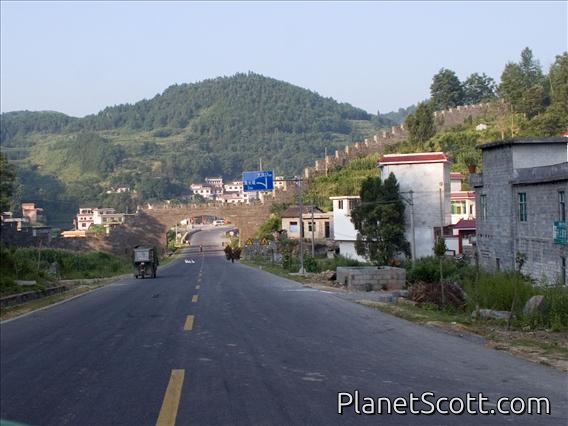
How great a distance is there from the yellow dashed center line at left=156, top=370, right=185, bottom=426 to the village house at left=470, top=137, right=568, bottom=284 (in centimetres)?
2065

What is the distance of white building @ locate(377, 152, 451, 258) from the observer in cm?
5519

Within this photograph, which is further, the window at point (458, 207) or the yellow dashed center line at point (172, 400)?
the window at point (458, 207)

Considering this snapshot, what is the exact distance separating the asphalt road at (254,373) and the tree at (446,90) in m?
115

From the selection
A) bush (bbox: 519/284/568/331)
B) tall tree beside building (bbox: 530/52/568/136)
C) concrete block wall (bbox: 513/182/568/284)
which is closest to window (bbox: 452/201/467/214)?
tall tree beside building (bbox: 530/52/568/136)

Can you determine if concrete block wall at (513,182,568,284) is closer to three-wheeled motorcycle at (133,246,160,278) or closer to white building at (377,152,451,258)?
white building at (377,152,451,258)

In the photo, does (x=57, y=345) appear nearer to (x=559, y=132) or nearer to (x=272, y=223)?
(x=559, y=132)

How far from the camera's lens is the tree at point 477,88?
429 feet

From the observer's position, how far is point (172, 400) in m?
8.38

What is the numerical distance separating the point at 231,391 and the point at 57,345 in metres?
5.34

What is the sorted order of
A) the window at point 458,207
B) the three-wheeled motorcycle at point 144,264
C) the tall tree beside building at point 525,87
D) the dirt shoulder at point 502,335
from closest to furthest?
the dirt shoulder at point 502,335
the three-wheeled motorcycle at point 144,264
the window at point 458,207
the tall tree beside building at point 525,87

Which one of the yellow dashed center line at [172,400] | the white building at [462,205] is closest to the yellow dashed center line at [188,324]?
the yellow dashed center line at [172,400]

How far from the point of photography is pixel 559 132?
6838 centimetres

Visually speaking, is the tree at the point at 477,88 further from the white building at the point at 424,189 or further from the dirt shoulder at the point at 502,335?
the dirt shoulder at the point at 502,335

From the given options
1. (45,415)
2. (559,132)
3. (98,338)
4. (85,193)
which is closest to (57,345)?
(98,338)
